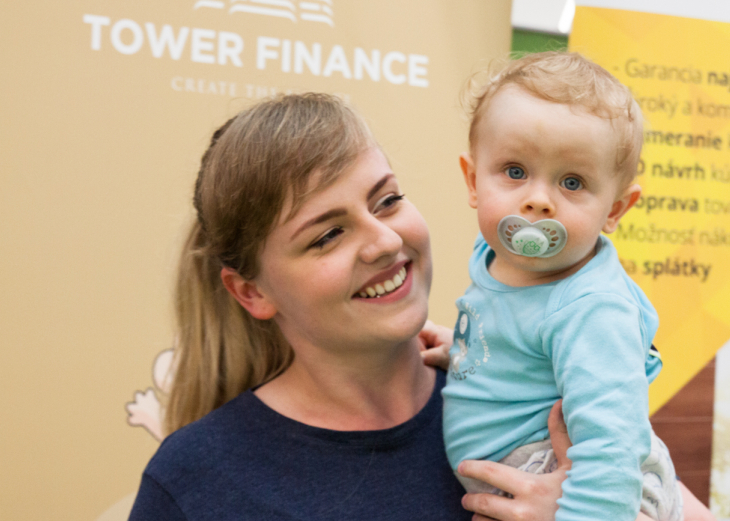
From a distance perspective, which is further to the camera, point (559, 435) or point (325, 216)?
point (325, 216)

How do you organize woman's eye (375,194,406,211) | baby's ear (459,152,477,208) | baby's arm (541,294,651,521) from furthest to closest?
1. woman's eye (375,194,406,211)
2. baby's ear (459,152,477,208)
3. baby's arm (541,294,651,521)

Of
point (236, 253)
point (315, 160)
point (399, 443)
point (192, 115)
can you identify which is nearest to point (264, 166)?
point (315, 160)

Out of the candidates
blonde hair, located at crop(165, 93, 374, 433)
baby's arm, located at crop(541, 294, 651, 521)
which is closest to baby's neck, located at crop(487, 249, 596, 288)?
baby's arm, located at crop(541, 294, 651, 521)

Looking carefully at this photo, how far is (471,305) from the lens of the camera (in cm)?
112

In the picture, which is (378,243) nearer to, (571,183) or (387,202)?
(387,202)

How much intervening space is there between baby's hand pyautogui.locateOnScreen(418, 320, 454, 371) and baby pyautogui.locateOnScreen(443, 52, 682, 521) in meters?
0.32

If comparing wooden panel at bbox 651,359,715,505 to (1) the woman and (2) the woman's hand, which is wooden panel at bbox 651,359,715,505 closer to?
(1) the woman

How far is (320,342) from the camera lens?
1.25m

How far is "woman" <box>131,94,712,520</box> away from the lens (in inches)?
44.3

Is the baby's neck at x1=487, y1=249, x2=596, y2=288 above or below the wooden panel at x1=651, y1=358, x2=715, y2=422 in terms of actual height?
above

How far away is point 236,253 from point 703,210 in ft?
8.80

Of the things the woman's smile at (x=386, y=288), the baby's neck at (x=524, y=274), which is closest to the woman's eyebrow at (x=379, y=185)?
the woman's smile at (x=386, y=288)

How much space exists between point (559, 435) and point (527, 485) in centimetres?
10

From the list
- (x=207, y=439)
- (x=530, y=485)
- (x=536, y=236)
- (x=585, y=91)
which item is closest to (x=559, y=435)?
(x=530, y=485)
